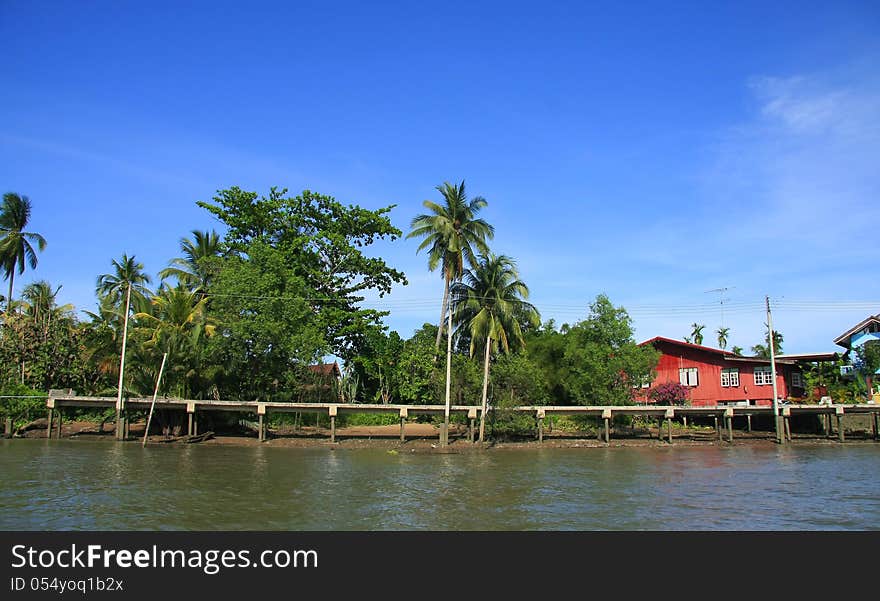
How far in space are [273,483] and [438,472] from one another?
7.02 metres

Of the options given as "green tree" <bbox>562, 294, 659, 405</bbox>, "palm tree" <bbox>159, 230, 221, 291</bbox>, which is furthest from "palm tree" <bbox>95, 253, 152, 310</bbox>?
"green tree" <bbox>562, 294, 659, 405</bbox>

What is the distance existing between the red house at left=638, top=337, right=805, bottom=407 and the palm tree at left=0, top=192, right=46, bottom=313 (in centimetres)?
4429

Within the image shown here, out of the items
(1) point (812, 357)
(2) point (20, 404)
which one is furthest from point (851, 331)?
(2) point (20, 404)

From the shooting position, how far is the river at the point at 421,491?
50.7 feet

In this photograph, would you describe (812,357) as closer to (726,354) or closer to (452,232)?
(726,354)

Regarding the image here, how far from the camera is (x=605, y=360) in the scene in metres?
42.5

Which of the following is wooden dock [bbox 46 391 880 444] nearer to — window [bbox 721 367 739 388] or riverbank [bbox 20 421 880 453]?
riverbank [bbox 20 421 880 453]

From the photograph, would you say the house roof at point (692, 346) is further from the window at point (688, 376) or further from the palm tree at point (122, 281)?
the palm tree at point (122, 281)

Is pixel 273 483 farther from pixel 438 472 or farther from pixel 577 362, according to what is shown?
pixel 577 362

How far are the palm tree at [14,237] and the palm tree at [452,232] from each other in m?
27.6

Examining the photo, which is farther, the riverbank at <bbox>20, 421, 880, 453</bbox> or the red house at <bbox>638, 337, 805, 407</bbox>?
the red house at <bbox>638, 337, 805, 407</bbox>

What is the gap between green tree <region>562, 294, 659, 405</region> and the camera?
4122 cm

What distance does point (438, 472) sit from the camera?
25688 millimetres
